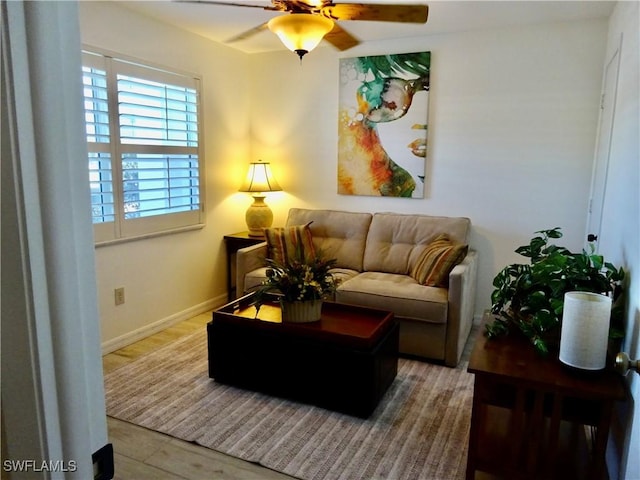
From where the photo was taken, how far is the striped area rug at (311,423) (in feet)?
6.66

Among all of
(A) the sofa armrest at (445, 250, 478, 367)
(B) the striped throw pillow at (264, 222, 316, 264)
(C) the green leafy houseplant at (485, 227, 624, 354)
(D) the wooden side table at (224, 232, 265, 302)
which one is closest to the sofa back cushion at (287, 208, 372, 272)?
(B) the striped throw pillow at (264, 222, 316, 264)

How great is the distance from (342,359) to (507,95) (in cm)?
258

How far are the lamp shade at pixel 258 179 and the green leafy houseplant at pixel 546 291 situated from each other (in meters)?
2.68

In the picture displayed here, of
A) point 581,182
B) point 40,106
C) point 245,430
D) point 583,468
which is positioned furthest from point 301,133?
point 40,106

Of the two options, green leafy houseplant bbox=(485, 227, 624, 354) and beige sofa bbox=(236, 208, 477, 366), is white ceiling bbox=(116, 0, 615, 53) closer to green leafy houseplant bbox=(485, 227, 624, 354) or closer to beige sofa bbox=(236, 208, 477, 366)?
beige sofa bbox=(236, 208, 477, 366)

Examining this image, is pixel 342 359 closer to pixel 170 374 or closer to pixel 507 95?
pixel 170 374

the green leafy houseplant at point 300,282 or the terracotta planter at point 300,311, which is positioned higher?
the green leafy houseplant at point 300,282

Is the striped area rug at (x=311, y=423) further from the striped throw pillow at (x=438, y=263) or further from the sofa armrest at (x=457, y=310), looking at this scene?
the striped throw pillow at (x=438, y=263)

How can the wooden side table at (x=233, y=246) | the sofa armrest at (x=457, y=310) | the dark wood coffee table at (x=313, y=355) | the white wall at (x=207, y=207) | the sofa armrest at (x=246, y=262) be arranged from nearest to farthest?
the dark wood coffee table at (x=313, y=355) → the sofa armrest at (x=457, y=310) → the white wall at (x=207, y=207) → the sofa armrest at (x=246, y=262) → the wooden side table at (x=233, y=246)

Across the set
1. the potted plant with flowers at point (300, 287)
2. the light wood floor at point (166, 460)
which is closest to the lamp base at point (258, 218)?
the potted plant with flowers at point (300, 287)

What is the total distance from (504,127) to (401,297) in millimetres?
1709

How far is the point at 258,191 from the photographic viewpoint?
429 centimetres

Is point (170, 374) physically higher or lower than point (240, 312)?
lower

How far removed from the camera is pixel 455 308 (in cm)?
296
